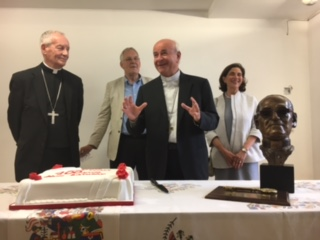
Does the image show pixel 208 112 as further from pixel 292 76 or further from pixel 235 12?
pixel 292 76

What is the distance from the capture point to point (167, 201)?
87 cm

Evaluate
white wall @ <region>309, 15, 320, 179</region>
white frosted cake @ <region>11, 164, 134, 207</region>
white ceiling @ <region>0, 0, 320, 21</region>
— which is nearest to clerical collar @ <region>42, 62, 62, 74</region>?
white ceiling @ <region>0, 0, 320, 21</region>

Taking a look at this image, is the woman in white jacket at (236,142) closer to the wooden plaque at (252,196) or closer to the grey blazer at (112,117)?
the grey blazer at (112,117)

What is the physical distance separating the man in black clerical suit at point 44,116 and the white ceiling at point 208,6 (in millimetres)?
1104

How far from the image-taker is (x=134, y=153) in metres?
2.08

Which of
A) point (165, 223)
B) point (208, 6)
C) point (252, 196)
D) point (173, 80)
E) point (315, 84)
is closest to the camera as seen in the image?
point (165, 223)

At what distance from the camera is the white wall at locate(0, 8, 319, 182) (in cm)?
274

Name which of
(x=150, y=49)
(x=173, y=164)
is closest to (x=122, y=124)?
(x=173, y=164)

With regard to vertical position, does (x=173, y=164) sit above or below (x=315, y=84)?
below

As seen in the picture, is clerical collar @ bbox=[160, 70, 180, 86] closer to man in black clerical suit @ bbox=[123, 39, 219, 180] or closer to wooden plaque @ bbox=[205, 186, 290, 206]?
man in black clerical suit @ bbox=[123, 39, 219, 180]

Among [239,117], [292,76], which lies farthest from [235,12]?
[239,117]

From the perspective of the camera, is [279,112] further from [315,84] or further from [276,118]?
[315,84]

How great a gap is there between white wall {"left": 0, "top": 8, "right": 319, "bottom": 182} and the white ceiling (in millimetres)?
58

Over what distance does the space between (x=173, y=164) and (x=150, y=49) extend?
1625 mm
